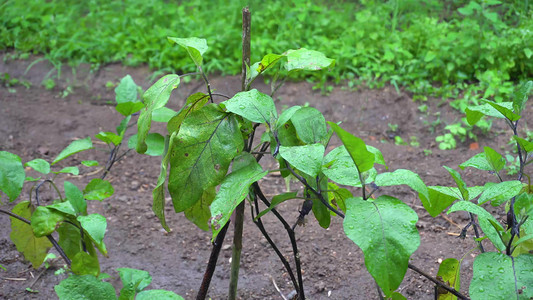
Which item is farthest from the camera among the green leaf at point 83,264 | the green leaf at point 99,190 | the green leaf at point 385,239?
the green leaf at point 99,190

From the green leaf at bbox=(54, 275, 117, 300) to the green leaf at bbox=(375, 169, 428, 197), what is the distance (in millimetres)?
838

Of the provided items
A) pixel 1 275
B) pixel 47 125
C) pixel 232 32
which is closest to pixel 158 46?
pixel 232 32

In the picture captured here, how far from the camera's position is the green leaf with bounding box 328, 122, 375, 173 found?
118 cm

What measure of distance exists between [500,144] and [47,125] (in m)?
3.27

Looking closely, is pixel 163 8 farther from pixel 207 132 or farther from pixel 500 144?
pixel 207 132

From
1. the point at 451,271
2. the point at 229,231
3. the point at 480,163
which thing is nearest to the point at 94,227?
the point at 451,271

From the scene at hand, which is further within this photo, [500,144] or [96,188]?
[500,144]

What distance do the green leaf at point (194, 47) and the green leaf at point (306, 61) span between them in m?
0.26

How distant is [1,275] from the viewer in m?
2.43

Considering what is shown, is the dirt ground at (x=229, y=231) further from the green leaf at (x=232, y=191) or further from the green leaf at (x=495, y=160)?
the green leaf at (x=232, y=191)

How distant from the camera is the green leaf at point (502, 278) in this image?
118cm

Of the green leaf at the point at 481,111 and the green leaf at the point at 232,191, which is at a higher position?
the green leaf at the point at 481,111

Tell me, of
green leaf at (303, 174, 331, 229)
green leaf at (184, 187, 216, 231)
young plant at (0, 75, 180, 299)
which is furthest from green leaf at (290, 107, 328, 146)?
young plant at (0, 75, 180, 299)

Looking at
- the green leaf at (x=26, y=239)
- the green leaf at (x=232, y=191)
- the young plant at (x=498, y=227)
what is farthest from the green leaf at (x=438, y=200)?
the green leaf at (x=26, y=239)
